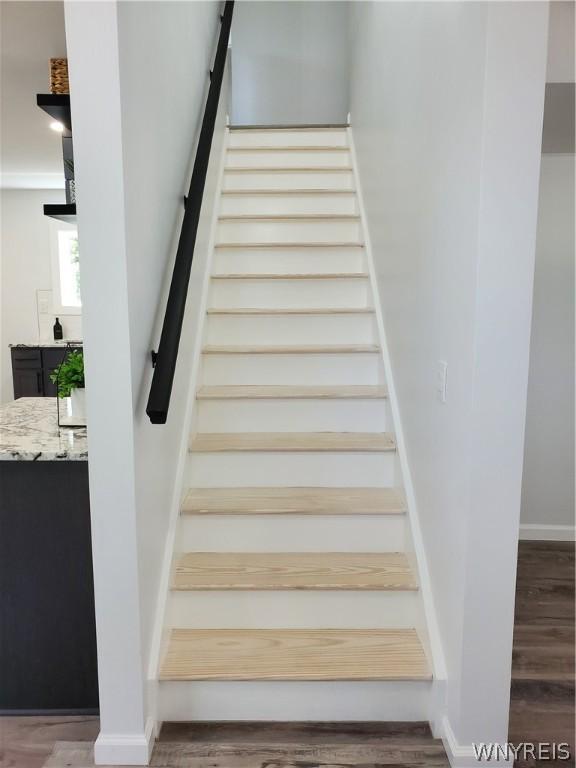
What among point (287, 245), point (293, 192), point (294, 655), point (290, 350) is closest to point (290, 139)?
point (293, 192)

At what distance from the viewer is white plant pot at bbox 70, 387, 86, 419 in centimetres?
184

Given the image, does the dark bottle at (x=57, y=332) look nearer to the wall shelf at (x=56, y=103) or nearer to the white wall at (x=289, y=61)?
the white wall at (x=289, y=61)

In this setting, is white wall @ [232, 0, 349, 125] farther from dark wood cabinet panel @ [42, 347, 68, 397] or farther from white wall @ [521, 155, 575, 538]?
dark wood cabinet panel @ [42, 347, 68, 397]

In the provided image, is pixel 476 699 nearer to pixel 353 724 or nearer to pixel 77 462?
pixel 353 724

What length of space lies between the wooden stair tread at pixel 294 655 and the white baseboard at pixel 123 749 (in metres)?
0.17

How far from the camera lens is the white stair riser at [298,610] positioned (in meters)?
1.84

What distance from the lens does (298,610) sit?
185cm

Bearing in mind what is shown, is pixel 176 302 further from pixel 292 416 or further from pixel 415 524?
pixel 415 524

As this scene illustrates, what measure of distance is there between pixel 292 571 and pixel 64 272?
5.29 m

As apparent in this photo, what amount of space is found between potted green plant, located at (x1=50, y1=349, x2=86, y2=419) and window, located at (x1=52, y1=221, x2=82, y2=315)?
461cm

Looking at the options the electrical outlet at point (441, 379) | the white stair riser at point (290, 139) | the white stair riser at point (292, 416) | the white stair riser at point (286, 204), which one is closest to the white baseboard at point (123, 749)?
the white stair riser at point (292, 416)

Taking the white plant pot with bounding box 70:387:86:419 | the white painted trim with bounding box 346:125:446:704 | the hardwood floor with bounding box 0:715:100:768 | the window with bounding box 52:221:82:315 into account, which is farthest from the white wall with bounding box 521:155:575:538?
the window with bounding box 52:221:82:315

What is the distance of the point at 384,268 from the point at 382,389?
550 millimetres

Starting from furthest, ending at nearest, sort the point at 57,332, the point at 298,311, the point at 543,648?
the point at 57,332
the point at 298,311
the point at 543,648
